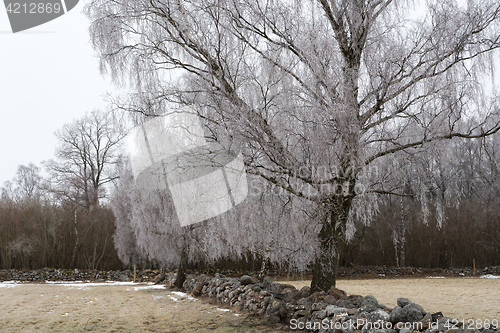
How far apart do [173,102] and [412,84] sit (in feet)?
10.5

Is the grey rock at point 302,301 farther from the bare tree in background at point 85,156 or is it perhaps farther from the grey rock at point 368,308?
the bare tree in background at point 85,156

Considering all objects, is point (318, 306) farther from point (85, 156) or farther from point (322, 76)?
point (85, 156)

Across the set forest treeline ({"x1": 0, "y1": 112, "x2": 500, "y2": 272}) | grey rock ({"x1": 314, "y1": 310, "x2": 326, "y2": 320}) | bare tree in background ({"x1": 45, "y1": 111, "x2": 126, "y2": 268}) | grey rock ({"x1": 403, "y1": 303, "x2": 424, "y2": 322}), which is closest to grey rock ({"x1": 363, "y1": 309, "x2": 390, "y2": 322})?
grey rock ({"x1": 403, "y1": 303, "x2": 424, "y2": 322})

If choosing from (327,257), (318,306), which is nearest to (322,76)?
(327,257)

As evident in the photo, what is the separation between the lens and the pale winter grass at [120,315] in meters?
5.52

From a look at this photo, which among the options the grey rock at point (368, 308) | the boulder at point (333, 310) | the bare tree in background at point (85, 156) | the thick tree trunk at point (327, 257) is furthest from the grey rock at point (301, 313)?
the bare tree in background at point (85, 156)

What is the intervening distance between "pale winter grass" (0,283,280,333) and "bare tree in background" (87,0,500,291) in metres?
1.68

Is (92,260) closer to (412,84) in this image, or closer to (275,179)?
(275,179)

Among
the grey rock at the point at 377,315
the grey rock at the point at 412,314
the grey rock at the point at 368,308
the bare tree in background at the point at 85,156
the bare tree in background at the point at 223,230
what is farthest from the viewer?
the bare tree in background at the point at 85,156

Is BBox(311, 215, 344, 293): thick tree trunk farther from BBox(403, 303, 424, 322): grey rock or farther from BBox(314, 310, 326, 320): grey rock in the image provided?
BBox(403, 303, 424, 322): grey rock

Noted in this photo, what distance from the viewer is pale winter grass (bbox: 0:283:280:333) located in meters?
5.52

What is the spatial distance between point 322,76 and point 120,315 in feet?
16.8

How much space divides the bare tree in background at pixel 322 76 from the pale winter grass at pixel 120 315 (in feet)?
5.53

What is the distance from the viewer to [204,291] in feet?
29.2
